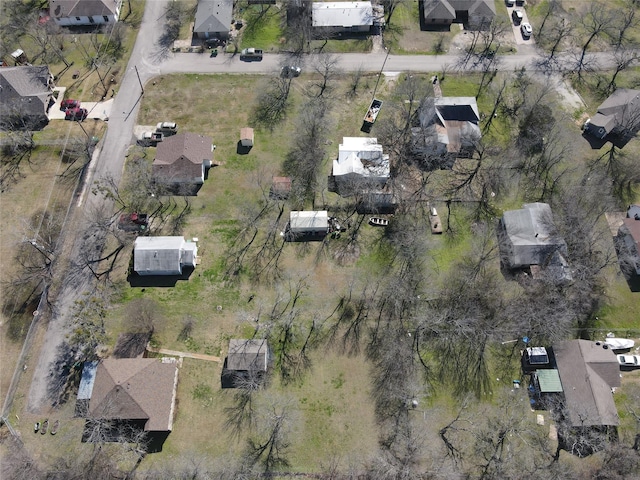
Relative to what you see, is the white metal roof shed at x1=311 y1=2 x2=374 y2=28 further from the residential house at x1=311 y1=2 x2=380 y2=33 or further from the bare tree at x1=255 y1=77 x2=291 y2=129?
the bare tree at x1=255 y1=77 x2=291 y2=129

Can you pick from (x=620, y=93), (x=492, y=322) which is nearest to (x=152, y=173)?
(x=492, y=322)

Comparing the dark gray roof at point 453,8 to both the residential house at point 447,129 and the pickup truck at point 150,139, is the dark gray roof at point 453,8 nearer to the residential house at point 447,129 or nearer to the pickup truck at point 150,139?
the residential house at point 447,129

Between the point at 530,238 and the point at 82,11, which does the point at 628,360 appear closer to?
the point at 530,238

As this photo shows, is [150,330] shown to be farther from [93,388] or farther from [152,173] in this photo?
[152,173]

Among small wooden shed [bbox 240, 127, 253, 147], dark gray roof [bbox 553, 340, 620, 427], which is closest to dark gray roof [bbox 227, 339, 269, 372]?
small wooden shed [bbox 240, 127, 253, 147]

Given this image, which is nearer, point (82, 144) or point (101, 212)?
point (101, 212)
